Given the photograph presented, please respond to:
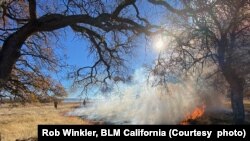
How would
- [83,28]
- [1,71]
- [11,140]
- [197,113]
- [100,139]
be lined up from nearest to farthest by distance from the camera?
[100,139]
[1,71]
[83,28]
[11,140]
[197,113]

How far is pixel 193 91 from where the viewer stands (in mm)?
46375

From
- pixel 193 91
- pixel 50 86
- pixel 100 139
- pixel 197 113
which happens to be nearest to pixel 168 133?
pixel 100 139

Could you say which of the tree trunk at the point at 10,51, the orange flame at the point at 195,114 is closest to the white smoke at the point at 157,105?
the orange flame at the point at 195,114

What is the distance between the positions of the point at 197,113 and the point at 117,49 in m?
23.8

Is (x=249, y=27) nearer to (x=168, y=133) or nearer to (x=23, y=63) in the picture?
(x=23, y=63)

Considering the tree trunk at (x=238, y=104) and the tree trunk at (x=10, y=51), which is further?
the tree trunk at (x=238, y=104)

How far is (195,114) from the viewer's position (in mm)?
41375

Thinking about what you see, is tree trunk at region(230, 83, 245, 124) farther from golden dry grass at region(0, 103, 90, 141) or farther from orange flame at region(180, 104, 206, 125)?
golden dry grass at region(0, 103, 90, 141)
